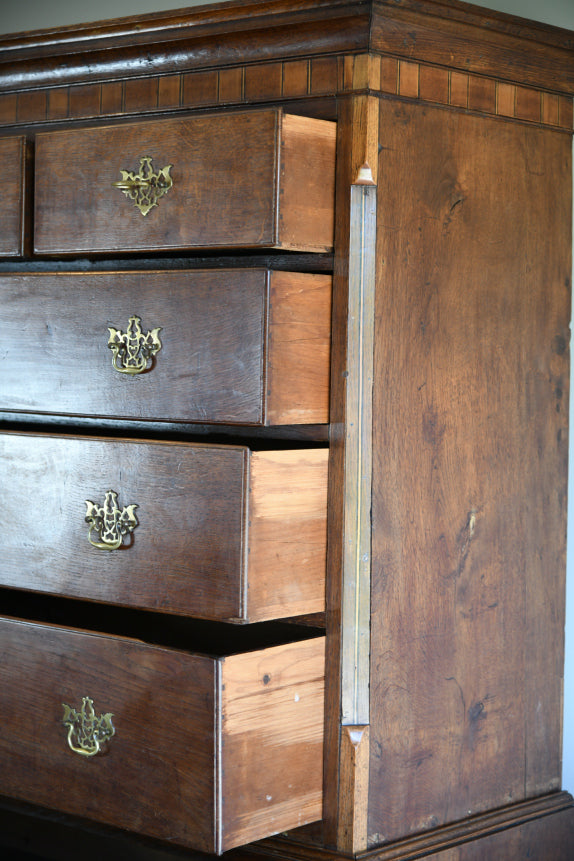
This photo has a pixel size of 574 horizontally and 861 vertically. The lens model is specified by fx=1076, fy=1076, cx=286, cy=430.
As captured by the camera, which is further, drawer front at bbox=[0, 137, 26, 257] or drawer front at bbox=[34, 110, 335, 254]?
drawer front at bbox=[0, 137, 26, 257]

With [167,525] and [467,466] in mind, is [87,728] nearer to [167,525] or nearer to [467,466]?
[167,525]

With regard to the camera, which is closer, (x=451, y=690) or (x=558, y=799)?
(x=451, y=690)

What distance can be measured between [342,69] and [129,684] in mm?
837

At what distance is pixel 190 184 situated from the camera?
1399mm

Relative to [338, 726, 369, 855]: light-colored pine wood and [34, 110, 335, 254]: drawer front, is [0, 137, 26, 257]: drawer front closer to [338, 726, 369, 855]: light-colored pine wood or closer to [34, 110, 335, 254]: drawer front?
[34, 110, 335, 254]: drawer front

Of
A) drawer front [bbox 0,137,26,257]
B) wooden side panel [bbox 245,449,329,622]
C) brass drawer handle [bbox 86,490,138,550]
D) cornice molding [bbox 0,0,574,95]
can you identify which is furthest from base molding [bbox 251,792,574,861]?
cornice molding [bbox 0,0,574,95]

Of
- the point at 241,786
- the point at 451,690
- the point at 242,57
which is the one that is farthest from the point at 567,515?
the point at 242,57

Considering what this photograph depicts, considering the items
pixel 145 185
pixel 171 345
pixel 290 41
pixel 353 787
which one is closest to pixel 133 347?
pixel 171 345

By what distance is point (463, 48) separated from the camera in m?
1.46

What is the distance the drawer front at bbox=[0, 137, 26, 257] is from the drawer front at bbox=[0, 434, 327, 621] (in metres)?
0.29

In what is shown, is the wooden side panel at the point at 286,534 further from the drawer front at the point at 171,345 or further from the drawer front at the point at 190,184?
the drawer front at the point at 190,184

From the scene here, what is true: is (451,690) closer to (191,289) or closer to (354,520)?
(354,520)

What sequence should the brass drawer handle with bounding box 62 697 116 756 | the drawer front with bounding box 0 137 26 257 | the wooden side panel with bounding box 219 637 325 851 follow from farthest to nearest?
the drawer front with bounding box 0 137 26 257 → the brass drawer handle with bounding box 62 697 116 756 → the wooden side panel with bounding box 219 637 325 851

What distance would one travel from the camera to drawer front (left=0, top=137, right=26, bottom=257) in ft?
5.10
